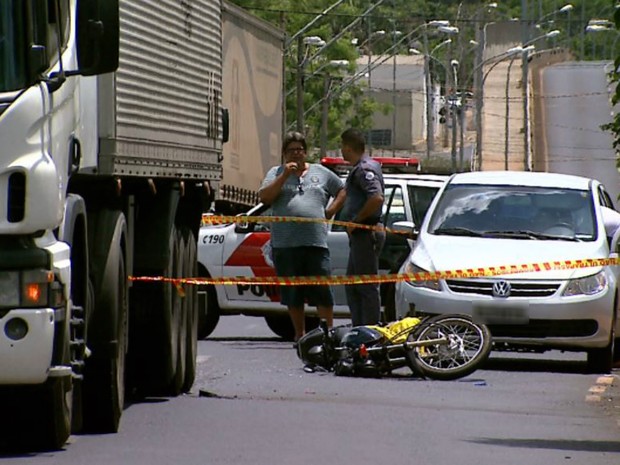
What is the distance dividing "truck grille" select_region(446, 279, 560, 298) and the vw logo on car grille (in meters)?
0.03

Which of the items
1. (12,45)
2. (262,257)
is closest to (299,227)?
(262,257)

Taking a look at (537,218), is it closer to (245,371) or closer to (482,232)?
(482,232)

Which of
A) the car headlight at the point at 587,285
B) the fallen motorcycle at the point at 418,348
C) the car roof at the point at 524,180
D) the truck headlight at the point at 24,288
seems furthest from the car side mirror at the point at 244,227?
the truck headlight at the point at 24,288

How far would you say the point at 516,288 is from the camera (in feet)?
53.5

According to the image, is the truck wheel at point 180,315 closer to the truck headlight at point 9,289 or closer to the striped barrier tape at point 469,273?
the striped barrier tape at point 469,273

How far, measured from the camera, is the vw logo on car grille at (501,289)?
1623 centimetres

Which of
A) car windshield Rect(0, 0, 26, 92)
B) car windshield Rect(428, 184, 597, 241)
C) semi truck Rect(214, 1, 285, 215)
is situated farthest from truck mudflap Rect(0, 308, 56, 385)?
semi truck Rect(214, 1, 285, 215)

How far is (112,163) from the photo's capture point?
10609 millimetres

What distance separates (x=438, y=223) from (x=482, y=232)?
43 centimetres

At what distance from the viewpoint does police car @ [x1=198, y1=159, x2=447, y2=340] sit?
65.7 ft

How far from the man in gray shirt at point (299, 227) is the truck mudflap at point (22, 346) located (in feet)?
25.5

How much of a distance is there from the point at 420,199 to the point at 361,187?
13.6ft

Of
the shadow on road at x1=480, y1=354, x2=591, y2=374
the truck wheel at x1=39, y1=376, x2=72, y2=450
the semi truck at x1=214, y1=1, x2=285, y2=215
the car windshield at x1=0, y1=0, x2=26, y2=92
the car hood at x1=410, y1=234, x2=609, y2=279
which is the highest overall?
the semi truck at x1=214, y1=1, x2=285, y2=215

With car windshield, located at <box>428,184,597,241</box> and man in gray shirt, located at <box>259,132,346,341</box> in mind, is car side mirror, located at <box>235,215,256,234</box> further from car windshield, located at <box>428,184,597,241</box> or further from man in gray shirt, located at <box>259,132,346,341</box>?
man in gray shirt, located at <box>259,132,346,341</box>
